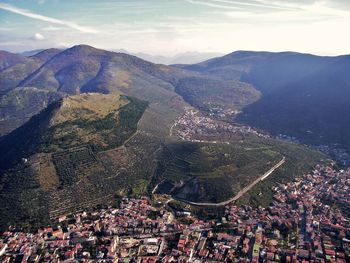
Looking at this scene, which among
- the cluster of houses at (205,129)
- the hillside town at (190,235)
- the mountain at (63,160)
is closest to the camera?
the hillside town at (190,235)

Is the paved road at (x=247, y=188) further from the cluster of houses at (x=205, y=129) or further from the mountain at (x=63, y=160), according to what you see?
the cluster of houses at (x=205, y=129)

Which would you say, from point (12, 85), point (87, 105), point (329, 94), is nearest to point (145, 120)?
point (87, 105)

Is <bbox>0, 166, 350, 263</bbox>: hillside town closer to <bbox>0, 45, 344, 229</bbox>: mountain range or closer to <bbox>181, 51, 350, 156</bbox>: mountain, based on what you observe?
<bbox>0, 45, 344, 229</bbox>: mountain range

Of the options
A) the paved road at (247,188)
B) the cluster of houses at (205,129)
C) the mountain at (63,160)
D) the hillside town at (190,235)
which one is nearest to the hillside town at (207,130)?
the cluster of houses at (205,129)

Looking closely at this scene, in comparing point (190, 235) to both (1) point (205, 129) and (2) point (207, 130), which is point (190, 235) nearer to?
(2) point (207, 130)

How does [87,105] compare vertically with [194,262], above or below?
above

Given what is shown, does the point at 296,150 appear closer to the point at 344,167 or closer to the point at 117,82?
the point at 344,167

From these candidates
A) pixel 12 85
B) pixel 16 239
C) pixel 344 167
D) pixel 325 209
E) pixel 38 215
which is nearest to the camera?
pixel 16 239

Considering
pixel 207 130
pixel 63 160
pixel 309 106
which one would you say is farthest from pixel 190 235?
pixel 309 106
